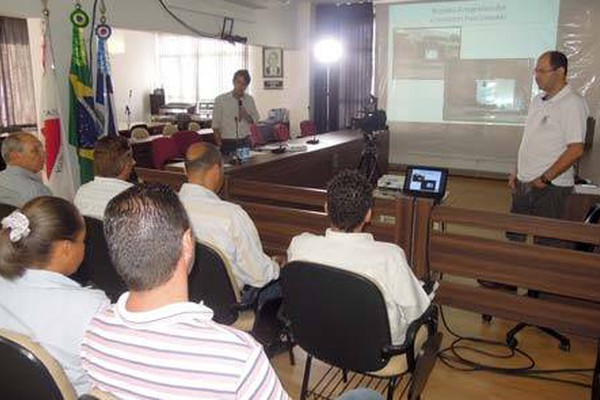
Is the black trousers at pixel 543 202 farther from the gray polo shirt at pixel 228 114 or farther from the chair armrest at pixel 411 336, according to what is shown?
the gray polo shirt at pixel 228 114

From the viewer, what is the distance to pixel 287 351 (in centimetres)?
262

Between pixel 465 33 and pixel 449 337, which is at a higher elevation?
pixel 465 33

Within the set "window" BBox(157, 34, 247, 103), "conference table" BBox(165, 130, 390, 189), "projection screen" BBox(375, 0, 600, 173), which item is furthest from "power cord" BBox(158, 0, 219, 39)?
"window" BBox(157, 34, 247, 103)

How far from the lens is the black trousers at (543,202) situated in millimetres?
2939

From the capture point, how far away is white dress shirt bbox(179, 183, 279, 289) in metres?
2.10

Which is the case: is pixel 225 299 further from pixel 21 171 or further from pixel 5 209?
pixel 21 171

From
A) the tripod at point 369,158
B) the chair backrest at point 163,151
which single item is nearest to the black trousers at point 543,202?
the tripod at point 369,158

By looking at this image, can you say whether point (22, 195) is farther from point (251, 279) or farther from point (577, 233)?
point (577, 233)

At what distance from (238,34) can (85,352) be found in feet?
21.8

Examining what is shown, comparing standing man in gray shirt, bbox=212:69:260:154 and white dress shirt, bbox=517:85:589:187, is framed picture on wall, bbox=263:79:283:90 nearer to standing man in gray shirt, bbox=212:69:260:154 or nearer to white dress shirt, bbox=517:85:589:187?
standing man in gray shirt, bbox=212:69:260:154

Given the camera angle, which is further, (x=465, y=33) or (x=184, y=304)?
(x=465, y=33)

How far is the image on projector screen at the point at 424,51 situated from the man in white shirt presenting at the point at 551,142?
483 cm

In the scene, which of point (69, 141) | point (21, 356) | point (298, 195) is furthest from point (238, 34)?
point (21, 356)

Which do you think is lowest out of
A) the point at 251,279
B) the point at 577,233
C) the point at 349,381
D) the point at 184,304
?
the point at 349,381
